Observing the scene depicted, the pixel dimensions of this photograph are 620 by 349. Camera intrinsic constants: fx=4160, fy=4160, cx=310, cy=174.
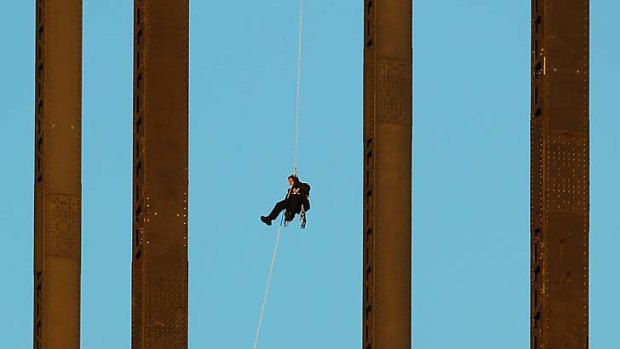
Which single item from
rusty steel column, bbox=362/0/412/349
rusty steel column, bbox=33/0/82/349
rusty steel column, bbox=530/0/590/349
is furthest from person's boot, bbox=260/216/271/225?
rusty steel column, bbox=530/0/590/349

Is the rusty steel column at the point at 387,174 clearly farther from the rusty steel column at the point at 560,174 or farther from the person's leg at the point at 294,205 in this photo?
the rusty steel column at the point at 560,174

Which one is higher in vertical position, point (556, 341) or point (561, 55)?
point (561, 55)

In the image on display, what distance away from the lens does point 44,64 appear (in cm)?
6300

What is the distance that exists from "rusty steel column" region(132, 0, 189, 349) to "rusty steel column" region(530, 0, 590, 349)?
5.48 meters

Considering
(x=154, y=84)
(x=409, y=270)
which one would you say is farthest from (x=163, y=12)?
(x=409, y=270)

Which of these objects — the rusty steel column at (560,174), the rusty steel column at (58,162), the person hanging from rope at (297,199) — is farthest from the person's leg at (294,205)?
the rusty steel column at (560,174)

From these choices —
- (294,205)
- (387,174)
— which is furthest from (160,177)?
(387,174)

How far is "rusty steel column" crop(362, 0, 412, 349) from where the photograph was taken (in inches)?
2413

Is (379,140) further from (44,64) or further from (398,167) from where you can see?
(44,64)

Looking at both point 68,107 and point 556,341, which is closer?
point 556,341

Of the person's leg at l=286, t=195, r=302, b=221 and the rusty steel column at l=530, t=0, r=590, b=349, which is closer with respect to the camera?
the rusty steel column at l=530, t=0, r=590, b=349

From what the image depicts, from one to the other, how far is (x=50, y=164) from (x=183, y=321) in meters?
3.38

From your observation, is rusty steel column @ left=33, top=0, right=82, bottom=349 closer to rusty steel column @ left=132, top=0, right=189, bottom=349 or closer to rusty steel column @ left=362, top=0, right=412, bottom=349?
rusty steel column @ left=132, top=0, right=189, bottom=349

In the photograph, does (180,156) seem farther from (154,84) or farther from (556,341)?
(556,341)
